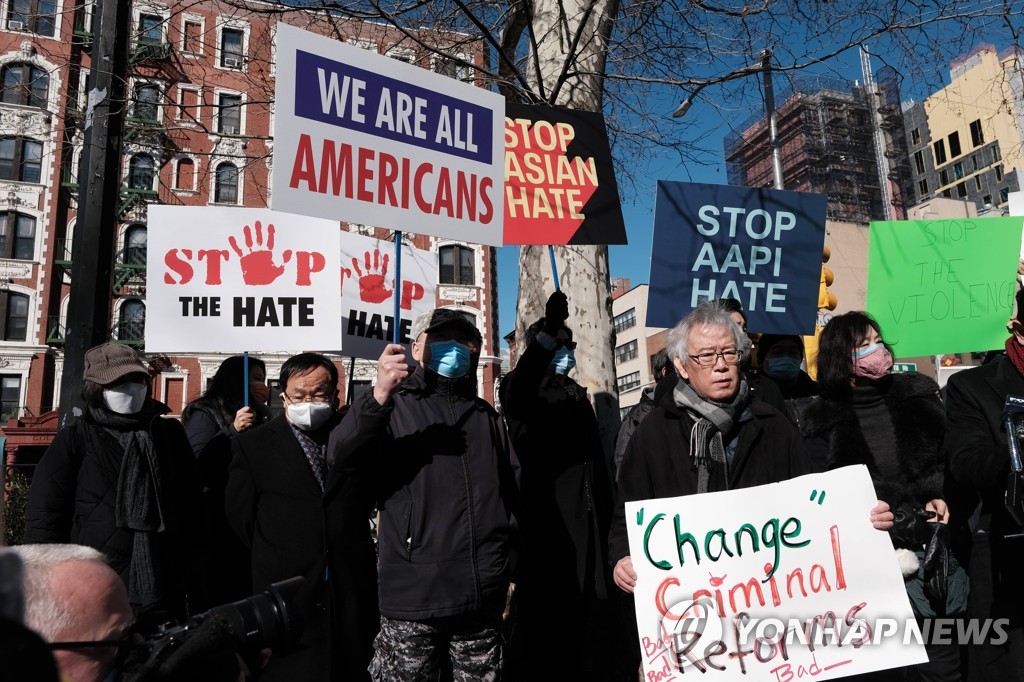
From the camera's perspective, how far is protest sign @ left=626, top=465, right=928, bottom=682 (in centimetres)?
229

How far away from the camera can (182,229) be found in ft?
15.6

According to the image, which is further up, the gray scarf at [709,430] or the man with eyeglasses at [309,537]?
the gray scarf at [709,430]

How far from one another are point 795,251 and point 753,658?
302cm

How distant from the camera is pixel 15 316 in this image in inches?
1181

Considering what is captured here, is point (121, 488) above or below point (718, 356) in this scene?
below

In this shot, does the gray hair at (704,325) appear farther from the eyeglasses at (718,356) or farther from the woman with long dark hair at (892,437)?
the woman with long dark hair at (892,437)

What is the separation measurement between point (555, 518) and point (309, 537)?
1285 millimetres

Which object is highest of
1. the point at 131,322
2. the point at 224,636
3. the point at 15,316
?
the point at 15,316

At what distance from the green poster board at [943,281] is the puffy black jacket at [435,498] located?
2.62 m

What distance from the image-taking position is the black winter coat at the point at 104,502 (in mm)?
3113

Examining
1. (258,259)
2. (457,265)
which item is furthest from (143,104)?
(457,265)

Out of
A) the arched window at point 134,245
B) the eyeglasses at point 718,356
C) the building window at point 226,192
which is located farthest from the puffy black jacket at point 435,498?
the arched window at point 134,245

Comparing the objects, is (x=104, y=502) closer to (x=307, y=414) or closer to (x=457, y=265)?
(x=307, y=414)

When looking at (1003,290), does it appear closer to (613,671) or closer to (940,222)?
(940,222)
